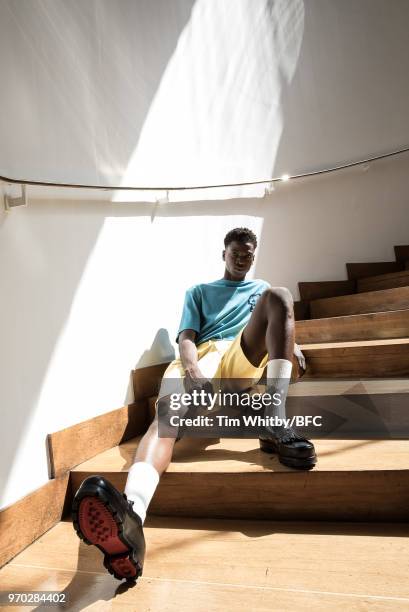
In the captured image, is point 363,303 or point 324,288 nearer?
point 363,303

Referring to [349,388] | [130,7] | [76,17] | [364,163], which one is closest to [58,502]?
[349,388]

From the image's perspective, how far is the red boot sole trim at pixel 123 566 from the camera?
2.80 ft

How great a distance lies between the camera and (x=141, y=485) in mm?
1033

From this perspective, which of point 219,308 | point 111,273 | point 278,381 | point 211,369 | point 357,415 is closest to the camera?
point 278,381

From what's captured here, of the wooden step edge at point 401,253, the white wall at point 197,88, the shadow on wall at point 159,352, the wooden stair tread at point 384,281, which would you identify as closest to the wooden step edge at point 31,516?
the shadow on wall at point 159,352

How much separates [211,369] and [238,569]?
2.29 ft

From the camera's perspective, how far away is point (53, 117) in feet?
4.64

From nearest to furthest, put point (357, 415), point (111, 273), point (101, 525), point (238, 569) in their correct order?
point (101, 525)
point (238, 569)
point (357, 415)
point (111, 273)

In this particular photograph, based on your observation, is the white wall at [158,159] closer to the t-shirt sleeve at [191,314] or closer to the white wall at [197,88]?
the white wall at [197,88]

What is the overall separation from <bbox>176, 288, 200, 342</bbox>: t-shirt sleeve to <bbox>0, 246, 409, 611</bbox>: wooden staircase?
0.45m

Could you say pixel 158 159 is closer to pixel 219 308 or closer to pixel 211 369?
pixel 219 308

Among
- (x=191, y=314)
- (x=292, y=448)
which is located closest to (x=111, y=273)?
(x=191, y=314)

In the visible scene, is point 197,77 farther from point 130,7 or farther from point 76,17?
point 76,17

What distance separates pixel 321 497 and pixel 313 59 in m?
2.86
